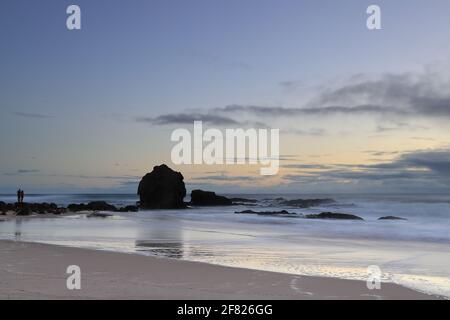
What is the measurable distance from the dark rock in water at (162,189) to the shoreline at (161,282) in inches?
2089

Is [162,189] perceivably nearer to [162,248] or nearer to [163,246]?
[163,246]

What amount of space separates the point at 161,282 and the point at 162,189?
190 ft

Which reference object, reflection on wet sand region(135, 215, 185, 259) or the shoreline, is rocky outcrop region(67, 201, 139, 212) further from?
the shoreline

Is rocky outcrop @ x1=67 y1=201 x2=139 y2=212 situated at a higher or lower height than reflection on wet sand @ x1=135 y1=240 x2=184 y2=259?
lower

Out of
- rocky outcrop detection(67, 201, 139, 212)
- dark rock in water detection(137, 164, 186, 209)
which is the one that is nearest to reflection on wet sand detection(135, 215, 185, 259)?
rocky outcrop detection(67, 201, 139, 212)

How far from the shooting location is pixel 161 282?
959 cm

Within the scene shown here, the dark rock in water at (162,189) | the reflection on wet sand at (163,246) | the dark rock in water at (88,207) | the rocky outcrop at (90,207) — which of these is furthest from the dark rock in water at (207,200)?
the reflection on wet sand at (163,246)

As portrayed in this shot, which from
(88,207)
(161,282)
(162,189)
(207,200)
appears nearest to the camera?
(161,282)

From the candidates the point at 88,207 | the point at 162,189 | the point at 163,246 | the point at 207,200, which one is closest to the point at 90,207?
the point at 88,207

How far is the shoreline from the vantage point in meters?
8.38

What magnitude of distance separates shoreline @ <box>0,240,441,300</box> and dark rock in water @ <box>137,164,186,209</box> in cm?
5307

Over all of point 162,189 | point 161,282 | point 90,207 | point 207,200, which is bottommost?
point 207,200
